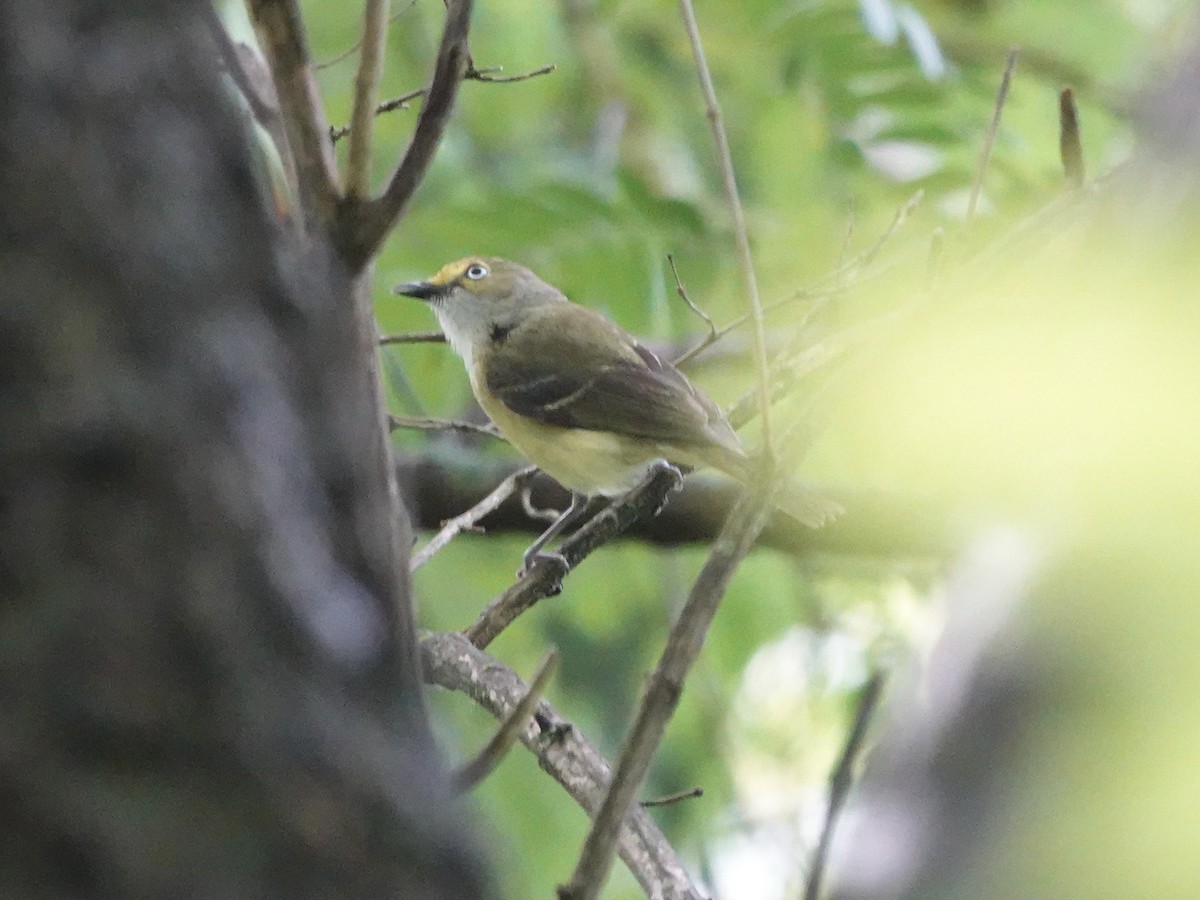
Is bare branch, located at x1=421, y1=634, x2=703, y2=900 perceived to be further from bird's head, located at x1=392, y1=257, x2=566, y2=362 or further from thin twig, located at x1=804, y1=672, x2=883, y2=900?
bird's head, located at x1=392, y1=257, x2=566, y2=362

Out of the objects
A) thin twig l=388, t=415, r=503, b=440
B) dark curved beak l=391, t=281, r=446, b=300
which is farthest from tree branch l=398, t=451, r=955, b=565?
thin twig l=388, t=415, r=503, b=440

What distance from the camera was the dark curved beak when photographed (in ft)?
21.1

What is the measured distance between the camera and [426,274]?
265 inches

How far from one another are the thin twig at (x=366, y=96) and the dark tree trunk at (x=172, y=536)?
0.46 metres

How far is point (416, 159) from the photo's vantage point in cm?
184

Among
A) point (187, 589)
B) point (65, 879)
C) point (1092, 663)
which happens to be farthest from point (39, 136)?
point (1092, 663)

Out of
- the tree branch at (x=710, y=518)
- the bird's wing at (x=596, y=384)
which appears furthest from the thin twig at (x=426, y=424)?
the tree branch at (x=710, y=518)

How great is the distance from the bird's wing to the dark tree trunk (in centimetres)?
425

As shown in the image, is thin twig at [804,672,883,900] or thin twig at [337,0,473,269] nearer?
thin twig at [337,0,473,269]

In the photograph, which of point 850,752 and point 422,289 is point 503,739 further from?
point 422,289

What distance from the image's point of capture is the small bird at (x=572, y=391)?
5.70 meters

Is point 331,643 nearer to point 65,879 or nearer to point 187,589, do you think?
point 187,589

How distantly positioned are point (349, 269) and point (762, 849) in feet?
13.6

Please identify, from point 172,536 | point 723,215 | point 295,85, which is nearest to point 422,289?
point 723,215
